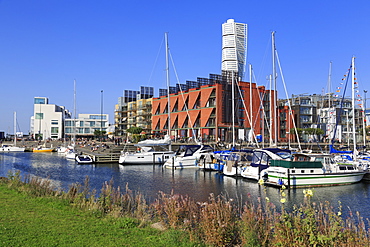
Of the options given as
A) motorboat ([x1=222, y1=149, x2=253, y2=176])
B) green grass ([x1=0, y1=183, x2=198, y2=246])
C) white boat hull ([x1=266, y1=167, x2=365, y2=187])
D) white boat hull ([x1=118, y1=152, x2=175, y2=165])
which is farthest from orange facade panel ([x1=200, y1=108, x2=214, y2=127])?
green grass ([x1=0, y1=183, x2=198, y2=246])

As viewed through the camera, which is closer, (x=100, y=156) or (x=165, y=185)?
(x=165, y=185)

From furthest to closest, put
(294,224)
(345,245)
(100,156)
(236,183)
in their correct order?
(100,156)
(236,183)
(294,224)
(345,245)

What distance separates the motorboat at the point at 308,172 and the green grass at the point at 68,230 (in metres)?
19.4

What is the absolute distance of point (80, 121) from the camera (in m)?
142

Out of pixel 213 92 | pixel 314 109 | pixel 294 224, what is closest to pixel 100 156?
pixel 213 92

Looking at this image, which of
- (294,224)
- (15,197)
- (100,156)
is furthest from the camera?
(100,156)

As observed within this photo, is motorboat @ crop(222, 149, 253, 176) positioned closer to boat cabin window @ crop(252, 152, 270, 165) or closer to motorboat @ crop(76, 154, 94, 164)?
boat cabin window @ crop(252, 152, 270, 165)

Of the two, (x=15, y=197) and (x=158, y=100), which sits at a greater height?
(x=158, y=100)

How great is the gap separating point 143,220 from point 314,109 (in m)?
94.5

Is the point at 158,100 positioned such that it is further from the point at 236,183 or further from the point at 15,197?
the point at 15,197

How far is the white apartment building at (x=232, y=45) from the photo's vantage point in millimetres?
140000

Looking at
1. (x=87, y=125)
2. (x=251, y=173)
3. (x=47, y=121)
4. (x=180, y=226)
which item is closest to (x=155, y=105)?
(x=87, y=125)

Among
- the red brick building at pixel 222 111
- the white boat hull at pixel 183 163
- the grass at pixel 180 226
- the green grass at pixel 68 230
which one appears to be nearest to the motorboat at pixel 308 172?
the white boat hull at pixel 183 163

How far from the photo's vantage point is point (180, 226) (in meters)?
10.3
